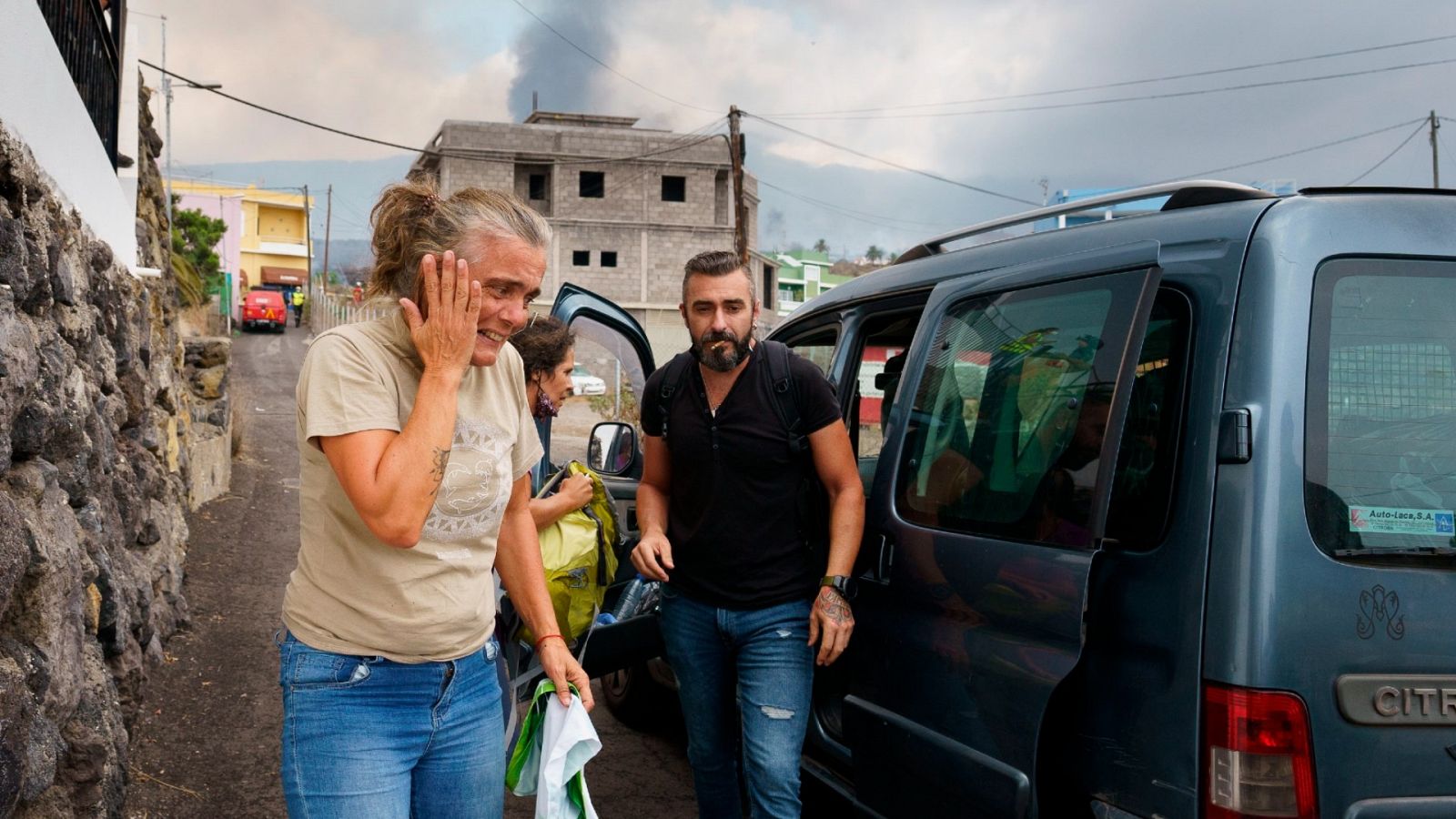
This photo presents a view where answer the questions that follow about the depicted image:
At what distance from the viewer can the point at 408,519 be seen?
209cm

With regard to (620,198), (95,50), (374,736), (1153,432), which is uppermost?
(620,198)

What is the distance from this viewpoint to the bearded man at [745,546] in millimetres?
3283

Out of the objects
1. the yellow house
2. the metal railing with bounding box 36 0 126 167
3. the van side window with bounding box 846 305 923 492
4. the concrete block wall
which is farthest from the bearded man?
the yellow house

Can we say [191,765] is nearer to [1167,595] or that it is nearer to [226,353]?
[1167,595]

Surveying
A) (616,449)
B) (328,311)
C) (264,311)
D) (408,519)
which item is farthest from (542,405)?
(328,311)

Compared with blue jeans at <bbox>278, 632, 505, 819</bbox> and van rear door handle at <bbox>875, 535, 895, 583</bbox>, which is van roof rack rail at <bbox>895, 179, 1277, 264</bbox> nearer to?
van rear door handle at <bbox>875, 535, 895, 583</bbox>

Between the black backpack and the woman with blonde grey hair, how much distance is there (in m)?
1.09

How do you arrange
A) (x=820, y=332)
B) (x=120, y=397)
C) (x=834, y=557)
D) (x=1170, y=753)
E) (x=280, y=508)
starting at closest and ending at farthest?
(x=1170, y=753) < (x=834, y=557) < (x=820, y=332) < (x=120, y=397) < (x=280, y=508)

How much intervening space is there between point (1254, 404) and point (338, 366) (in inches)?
68.3

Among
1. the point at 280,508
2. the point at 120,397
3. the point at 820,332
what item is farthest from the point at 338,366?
the point at 280,508

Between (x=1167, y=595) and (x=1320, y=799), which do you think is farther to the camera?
(x=1167, y=595)

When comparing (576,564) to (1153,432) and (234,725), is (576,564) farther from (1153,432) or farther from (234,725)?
(234,725)

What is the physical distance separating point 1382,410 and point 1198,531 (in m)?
0.44

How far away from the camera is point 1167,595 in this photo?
231 cm
